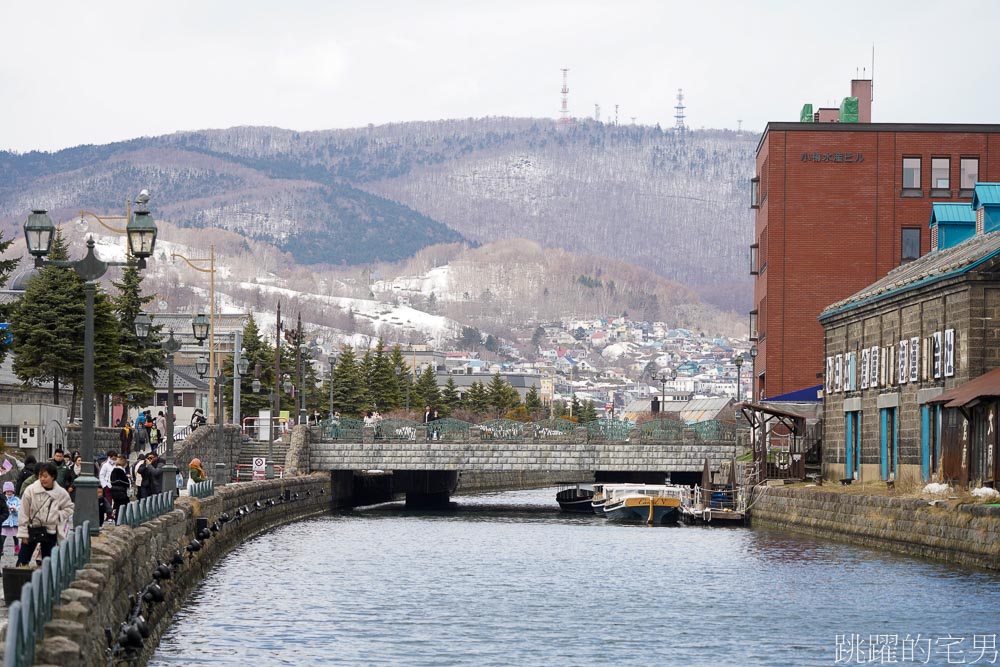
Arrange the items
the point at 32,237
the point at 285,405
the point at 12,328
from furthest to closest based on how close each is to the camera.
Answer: the point at 285,405 < the point at 12,328 < the point at 32,237

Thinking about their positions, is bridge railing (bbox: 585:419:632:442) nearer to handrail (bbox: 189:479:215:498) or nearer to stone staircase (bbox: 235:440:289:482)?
stone staircase (bbox: 235:440:289:482)

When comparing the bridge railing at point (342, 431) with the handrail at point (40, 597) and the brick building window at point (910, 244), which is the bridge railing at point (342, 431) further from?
the handrail at point (40, 597)

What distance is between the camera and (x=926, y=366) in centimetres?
5803

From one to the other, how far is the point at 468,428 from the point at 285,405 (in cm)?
5086

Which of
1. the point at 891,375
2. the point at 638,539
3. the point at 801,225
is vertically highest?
the point at 801,225

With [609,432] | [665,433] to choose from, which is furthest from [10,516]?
[665,433]

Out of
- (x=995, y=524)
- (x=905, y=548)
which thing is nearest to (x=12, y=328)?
(x=905, y=548)

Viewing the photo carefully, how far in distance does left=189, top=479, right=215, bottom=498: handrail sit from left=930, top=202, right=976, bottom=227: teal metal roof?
34.5 meters

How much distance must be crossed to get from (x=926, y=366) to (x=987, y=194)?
11.5 metres

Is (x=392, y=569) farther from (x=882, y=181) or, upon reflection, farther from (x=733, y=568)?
(x=882, y=181)

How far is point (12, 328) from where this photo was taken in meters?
80.1

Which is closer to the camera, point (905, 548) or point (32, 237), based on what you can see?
point (32, 237)

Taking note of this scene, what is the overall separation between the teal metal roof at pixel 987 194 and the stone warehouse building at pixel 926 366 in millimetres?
→ 40

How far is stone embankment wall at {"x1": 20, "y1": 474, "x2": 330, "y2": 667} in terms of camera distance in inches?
801
